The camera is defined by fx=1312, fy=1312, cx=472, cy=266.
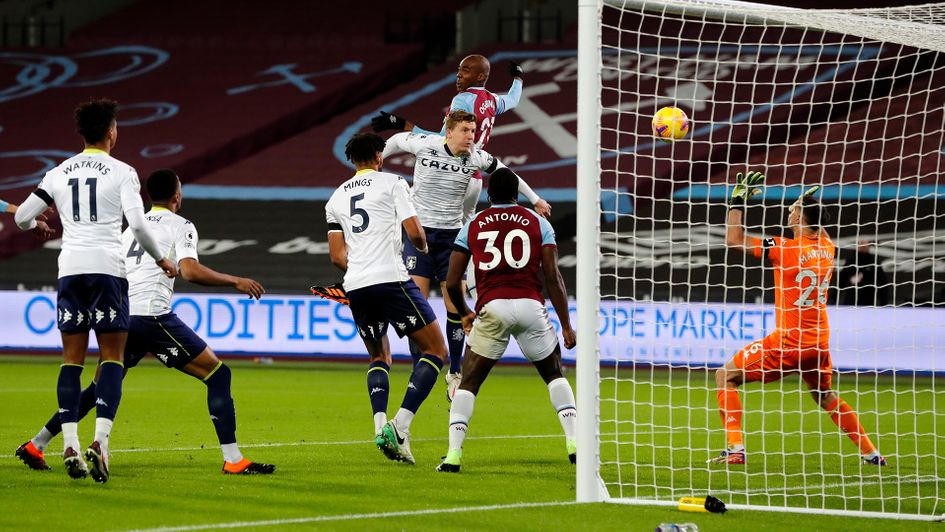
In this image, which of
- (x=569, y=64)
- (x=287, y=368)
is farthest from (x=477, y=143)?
(x=569, y=64)

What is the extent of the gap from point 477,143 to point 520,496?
158 inches

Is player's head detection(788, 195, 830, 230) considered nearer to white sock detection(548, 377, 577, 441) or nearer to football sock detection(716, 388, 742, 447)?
football sock detection(716, 388, 742, 447)

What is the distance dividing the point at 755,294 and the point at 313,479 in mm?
14267

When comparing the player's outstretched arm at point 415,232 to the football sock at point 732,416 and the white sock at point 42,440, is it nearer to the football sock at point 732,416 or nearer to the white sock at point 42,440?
the football sock at point 732,416

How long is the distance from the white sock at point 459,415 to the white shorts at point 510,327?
0.29 metres

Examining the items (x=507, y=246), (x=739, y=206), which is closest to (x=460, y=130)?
(x=507, y=246)

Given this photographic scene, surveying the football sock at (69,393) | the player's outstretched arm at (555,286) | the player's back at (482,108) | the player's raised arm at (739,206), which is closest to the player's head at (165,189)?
the football sock at (69,393)

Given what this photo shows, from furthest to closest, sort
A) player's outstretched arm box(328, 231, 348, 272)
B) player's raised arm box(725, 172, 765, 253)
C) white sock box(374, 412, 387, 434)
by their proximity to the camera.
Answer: player's outstretched arm box(328, 231, 348, 272) → white sock box(374, 412, 387, 434) → player's raised arm box(725, 172, 765, 253)

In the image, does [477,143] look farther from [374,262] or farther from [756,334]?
[756,334]

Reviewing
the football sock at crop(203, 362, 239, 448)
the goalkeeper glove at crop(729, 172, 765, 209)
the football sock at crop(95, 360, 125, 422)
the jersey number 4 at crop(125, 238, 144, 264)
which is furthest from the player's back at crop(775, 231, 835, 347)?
the football sock at crop(95, 360, 125, 422)

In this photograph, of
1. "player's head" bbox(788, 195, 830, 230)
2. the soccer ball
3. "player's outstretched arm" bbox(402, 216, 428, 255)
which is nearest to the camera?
"player's outstretched arm" bbox(402, 216, 428, 255)

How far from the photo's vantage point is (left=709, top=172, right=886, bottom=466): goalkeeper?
8852 millimetres

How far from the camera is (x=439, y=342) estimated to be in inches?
346

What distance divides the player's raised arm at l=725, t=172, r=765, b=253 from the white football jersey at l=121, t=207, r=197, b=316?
3.35 meters
